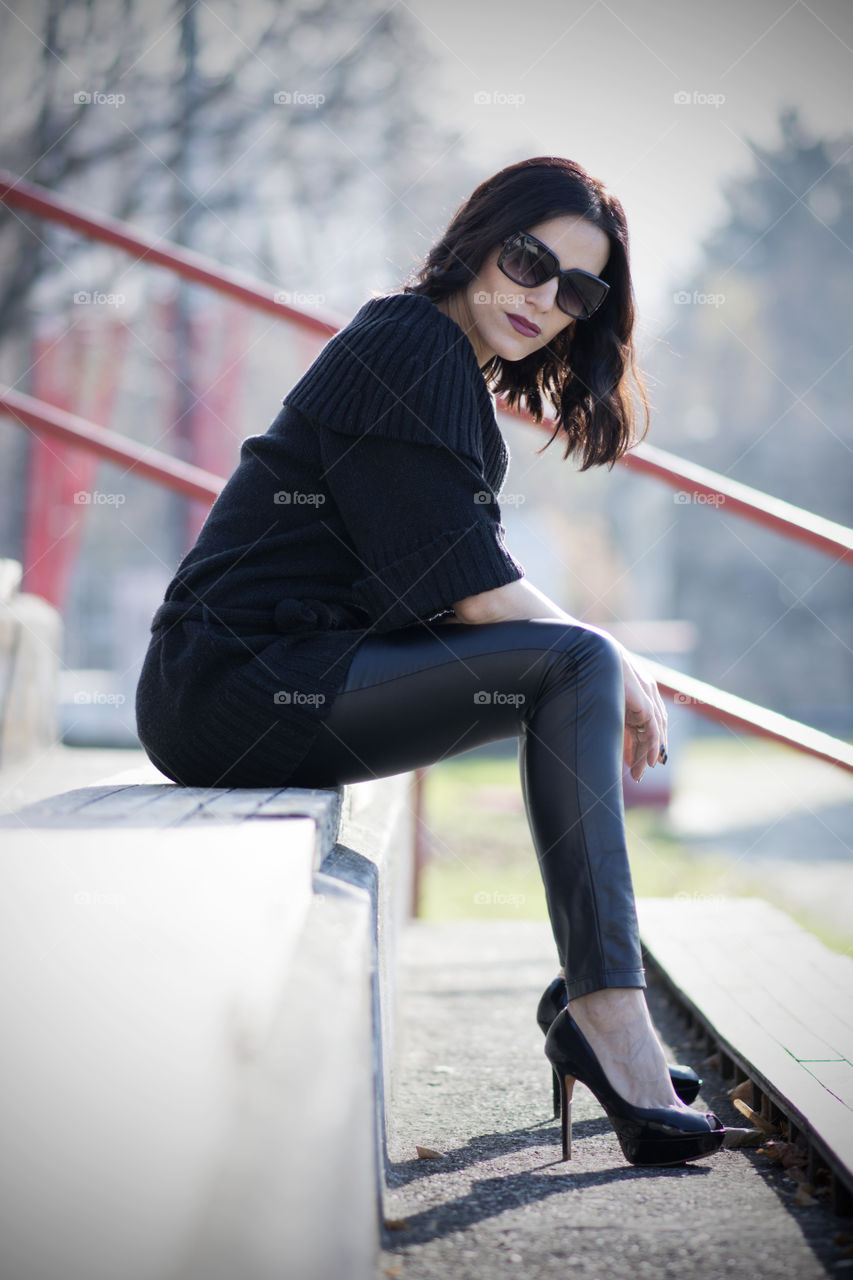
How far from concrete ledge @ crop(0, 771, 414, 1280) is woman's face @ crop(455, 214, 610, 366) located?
2.36 ft

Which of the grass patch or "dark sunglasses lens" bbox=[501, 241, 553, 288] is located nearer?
"dark sunglasses lens" bbox=[501, 241, 553, 288]

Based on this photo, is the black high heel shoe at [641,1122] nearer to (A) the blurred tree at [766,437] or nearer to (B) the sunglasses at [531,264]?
(B) the sunglasses at [531,264]

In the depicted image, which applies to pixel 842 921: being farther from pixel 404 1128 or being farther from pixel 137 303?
pixel 137 303

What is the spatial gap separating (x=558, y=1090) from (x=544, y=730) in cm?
49

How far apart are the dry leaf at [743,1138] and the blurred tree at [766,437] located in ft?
47.4

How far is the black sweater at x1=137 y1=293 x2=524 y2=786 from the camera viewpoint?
1323mm

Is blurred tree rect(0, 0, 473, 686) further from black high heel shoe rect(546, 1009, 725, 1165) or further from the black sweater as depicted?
black high heel shoe rect(546, 1009, 725, 1165)

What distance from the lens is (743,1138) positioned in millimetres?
1374

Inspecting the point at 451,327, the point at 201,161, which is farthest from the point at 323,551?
the point at 201,161

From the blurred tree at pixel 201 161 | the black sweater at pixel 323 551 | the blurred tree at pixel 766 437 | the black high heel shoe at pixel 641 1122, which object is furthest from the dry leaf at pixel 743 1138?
the blurred tree at pixel 766 437

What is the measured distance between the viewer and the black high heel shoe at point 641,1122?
1237 mm

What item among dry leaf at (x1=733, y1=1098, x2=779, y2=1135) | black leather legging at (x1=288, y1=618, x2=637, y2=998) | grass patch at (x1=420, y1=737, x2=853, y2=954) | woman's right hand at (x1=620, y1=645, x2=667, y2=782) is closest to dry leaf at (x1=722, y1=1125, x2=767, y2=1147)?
dry leaf at (x1=733, y1=1098, x2=779, y2=1135)

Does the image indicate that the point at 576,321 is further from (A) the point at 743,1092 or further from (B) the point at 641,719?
(A) the point at 743,1092

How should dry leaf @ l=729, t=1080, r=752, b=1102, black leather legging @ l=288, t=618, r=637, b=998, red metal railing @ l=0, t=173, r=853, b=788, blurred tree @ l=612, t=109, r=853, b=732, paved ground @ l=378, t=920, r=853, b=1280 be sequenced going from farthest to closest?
blurred tree @ l=612, t=109, r=853, b=732 → red metal railing @ l=0, t=173, r=853, b=788 → dry leaf @ l=729, t=1080, r=752, b=1102 → black leather legging @ l=288, t=618, r=637, b=998 → paved ground @ l=378, t=920, r=853, b=1280
